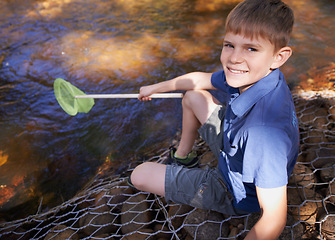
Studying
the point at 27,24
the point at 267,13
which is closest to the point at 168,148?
the point at 267,13

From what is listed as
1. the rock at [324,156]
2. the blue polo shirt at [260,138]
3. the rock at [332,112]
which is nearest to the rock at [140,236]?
the blue polo shirt at [260,138]

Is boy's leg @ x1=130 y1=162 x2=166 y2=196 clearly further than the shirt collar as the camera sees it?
Yes

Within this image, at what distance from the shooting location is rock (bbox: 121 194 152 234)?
5.84 feet

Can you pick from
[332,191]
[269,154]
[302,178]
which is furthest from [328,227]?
[269,154]

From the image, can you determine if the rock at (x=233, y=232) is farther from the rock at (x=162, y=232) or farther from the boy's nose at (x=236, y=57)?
the boy's nose at (x=236, y=57)

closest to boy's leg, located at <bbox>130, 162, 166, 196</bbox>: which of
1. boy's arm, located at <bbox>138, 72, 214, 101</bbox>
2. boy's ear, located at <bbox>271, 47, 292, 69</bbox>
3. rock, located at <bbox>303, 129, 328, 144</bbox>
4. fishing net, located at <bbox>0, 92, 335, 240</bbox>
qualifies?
fishing net, located at <bbox>0, 92, 335, 240</bbox>

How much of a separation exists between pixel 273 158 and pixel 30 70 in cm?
374

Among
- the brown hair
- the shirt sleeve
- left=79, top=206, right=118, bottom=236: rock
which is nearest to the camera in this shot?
the shirt sleeve

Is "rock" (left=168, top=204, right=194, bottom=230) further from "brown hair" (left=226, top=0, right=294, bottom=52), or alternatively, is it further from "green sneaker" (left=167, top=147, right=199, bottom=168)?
"brown hair" (left=226, top=0, right=294, bottom=52)

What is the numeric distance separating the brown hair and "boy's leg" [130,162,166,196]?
985 mm

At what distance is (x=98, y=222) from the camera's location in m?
1.85

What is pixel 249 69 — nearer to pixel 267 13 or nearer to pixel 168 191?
pixel 267 13

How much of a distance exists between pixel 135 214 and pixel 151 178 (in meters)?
0.33

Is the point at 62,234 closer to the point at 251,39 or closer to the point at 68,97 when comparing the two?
the point at 68,97
